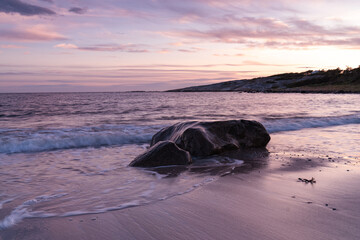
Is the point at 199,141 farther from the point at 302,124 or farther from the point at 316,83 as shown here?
the point at 316,83

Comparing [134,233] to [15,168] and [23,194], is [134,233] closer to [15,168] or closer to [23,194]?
[23,194]

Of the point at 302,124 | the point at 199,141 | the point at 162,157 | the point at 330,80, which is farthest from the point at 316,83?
the point at 162,157

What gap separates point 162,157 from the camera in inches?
230

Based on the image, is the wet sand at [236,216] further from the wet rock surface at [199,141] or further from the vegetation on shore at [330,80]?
the vegetation on shore at [330,80]

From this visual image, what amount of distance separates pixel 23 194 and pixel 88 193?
871 mm

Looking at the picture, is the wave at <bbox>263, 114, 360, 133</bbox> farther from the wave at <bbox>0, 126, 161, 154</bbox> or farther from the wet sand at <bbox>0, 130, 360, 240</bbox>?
the wet sand at <bbox>0, 130, 360, 240</bbox>

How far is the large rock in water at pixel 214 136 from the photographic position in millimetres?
6777

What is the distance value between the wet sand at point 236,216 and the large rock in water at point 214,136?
2.22 m

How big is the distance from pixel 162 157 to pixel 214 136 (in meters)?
1.84

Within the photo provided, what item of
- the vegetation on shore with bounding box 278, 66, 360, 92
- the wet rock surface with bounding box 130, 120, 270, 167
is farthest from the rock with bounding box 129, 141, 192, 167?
the vegetation on shore with bounding box 278, 66, 360, 92

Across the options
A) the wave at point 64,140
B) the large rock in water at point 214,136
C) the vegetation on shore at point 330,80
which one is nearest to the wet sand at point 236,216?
the large rock in water at point 214,136

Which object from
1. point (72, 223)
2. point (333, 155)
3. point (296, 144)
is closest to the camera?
point (72, 223)

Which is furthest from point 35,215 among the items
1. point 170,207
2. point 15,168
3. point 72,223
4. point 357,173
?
point 357,173

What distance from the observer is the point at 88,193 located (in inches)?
156
